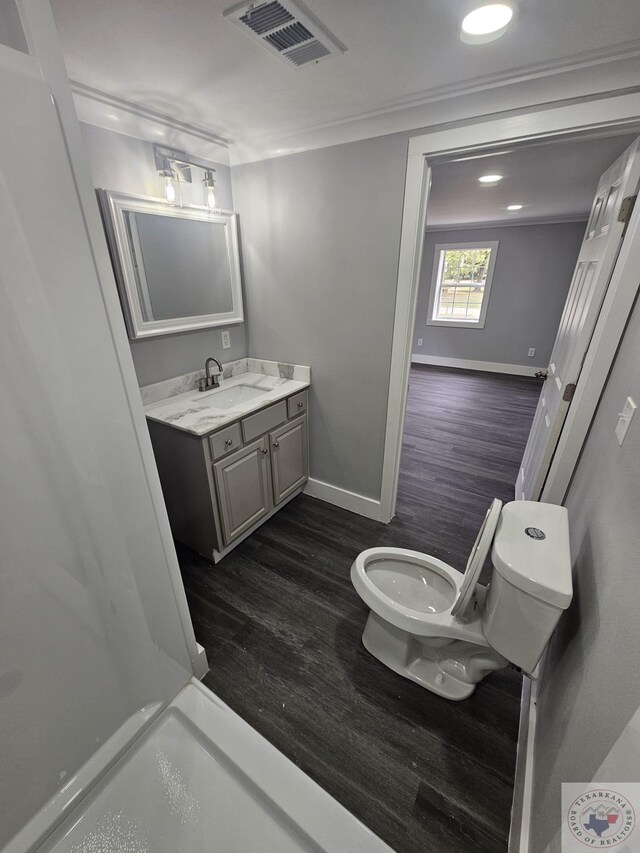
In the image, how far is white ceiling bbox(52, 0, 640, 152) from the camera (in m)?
0.99

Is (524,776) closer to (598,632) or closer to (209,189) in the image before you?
(598,632)

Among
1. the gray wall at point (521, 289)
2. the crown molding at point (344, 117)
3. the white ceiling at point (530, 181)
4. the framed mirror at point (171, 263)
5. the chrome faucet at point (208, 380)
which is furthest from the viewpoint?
the gray wall at point (521, 289)

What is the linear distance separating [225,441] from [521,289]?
5294mm

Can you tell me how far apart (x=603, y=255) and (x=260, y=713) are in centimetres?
224

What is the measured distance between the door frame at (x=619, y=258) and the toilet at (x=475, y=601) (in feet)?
1.74

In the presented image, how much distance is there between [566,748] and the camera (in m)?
0.86

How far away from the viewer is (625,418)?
40.8 inches

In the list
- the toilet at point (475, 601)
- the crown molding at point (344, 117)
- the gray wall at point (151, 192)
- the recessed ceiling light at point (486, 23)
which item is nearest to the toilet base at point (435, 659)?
the toilet at point (475, 601)

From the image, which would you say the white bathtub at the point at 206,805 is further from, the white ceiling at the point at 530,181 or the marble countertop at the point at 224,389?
the white ceiling at the point at 530,181

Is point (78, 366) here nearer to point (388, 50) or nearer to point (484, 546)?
point (484, 546)

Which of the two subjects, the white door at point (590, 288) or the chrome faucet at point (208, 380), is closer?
the white door at point (590, 288)

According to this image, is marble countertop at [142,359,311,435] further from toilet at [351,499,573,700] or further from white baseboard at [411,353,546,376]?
white baseboard at [411,353,546,376]

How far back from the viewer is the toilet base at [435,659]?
135 cm

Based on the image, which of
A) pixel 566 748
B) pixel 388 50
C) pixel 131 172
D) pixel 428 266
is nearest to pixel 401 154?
pixel 388 50
